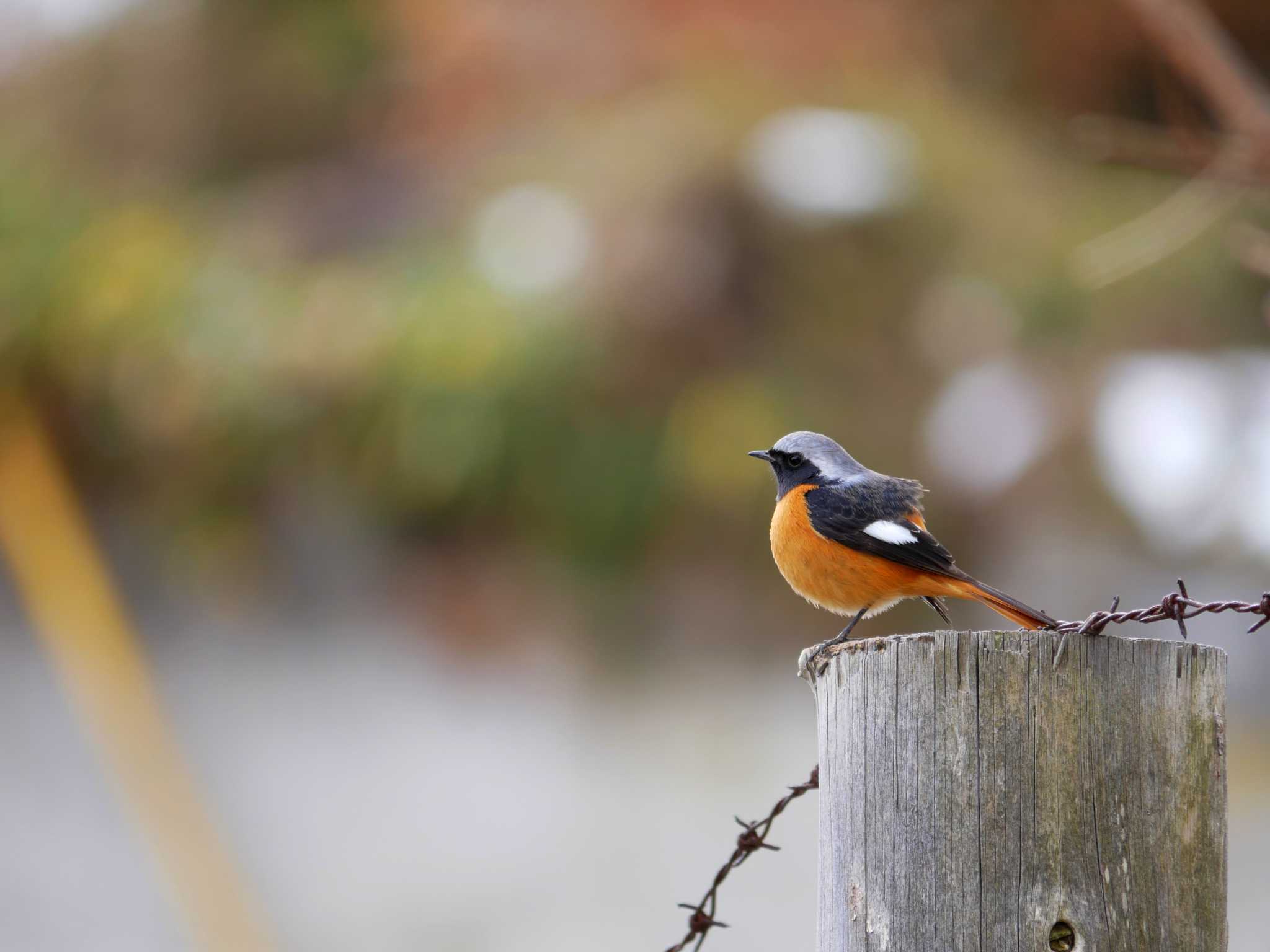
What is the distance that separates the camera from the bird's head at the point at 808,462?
3.82 metres

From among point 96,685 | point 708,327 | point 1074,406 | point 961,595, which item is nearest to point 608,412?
point 708,327

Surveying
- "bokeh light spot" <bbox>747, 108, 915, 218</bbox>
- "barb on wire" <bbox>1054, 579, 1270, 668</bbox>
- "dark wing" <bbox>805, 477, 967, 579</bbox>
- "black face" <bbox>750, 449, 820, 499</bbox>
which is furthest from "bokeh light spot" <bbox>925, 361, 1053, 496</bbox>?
"barb on wire" <bbox>1054, 579, 1270, 668</bbox>

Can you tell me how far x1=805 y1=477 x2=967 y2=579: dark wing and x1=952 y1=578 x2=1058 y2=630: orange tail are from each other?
0.18 ft

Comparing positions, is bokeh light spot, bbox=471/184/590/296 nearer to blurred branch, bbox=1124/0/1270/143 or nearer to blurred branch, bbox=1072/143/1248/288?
blurred branch, bbox=1072/143/1248/288

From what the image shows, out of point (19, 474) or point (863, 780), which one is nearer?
point (863, 780)

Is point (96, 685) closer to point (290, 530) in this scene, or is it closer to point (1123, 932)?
point (290, 530)

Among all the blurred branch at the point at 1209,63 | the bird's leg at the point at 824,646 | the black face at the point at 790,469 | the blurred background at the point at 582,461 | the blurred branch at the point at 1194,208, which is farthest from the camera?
the blurred background at the point at 582,461

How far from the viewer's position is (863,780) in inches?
80.5

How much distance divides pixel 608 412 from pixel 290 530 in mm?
2844

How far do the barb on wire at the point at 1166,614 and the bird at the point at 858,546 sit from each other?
3.32ft

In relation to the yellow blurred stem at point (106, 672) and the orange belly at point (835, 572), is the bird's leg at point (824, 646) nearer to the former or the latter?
the orange belly at point (835, 572)

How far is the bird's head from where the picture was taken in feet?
12.5

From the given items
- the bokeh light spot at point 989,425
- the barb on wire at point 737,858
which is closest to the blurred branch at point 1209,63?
the barb on wire at point 737,858

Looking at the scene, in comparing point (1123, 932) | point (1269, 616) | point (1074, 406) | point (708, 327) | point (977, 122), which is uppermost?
point (977, 122)
